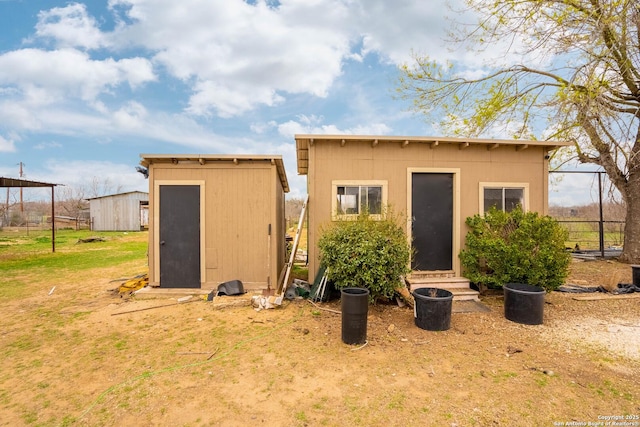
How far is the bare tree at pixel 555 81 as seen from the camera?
23.2ft

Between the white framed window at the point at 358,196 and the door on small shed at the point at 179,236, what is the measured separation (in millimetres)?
2802

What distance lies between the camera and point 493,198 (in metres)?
6.20

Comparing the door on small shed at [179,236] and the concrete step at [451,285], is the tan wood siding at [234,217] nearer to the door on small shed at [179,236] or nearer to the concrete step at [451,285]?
the door on small shed at [179,236]

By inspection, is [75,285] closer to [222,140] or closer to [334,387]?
[334,387]

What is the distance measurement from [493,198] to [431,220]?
→ 56.2 inches

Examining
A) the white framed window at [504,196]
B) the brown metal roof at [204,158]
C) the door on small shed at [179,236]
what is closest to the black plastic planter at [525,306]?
the white framed window at [504,196]

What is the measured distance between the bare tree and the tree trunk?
0.07 feet

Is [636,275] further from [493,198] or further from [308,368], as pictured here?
[308,368]

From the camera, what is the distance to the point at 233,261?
597cm

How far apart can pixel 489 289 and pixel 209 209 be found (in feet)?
19.3

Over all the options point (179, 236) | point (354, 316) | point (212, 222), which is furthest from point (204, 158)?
point (354, 316)

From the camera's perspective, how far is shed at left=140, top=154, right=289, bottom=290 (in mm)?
5918

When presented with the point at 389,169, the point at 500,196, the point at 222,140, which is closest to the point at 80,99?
the point at 222,140

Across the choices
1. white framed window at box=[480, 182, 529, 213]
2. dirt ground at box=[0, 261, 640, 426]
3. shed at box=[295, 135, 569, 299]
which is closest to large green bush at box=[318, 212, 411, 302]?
dirt ground at box=[0, 261, 640, 426]
